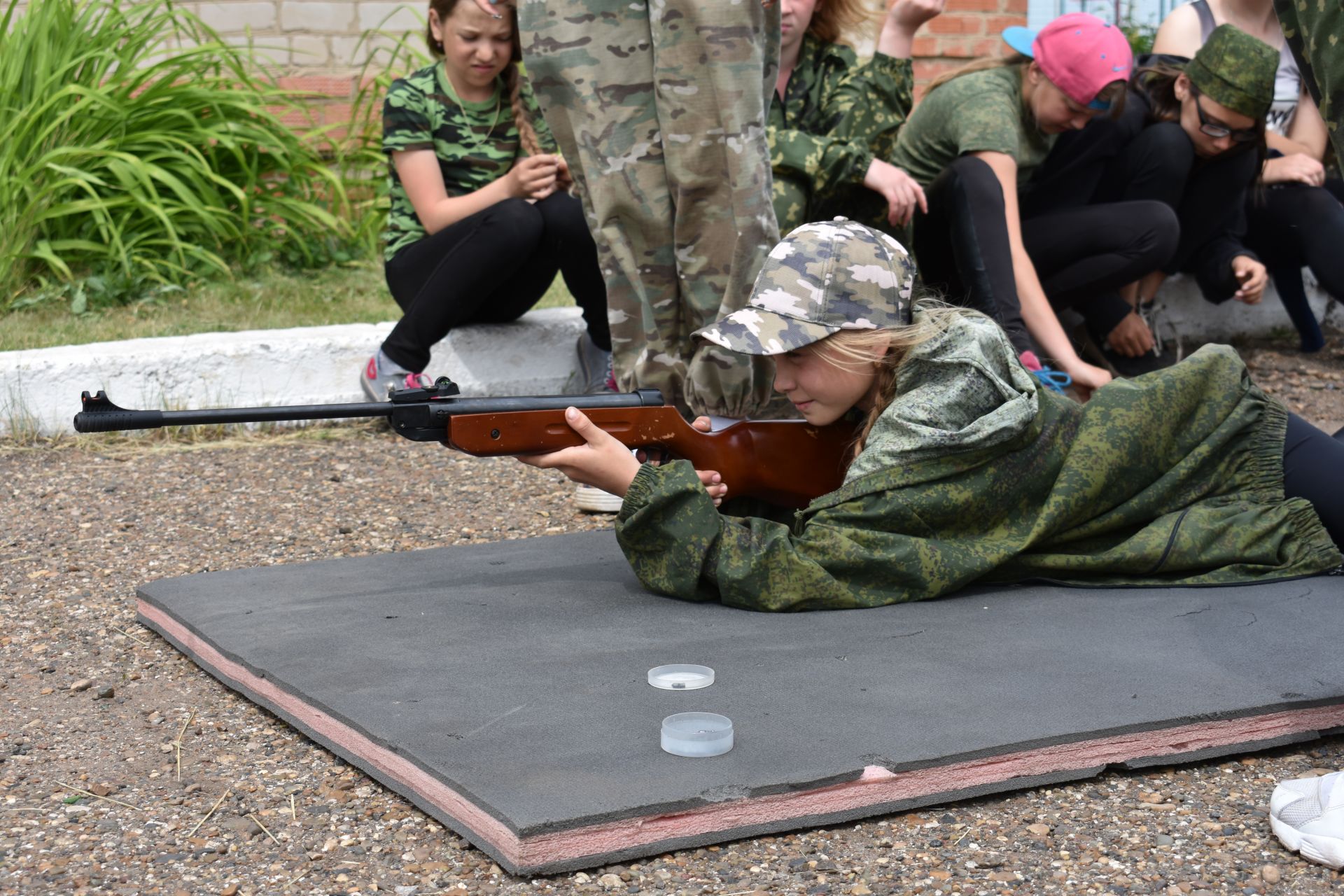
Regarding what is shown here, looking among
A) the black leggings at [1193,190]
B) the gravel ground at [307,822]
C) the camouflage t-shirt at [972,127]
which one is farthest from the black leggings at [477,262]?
the black leggings at [1193,190]

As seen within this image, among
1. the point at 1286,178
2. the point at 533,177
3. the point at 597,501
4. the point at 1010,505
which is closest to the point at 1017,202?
the point at 1286,178

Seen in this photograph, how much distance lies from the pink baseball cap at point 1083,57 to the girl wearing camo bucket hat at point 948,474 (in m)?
1.82

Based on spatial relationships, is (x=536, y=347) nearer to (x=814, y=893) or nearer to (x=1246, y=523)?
(x=1246, y=523)

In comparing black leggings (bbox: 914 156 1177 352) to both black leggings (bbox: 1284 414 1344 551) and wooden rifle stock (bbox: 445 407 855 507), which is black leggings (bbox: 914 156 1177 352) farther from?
wooden rifle stock (bbox: 445 407 855 507)

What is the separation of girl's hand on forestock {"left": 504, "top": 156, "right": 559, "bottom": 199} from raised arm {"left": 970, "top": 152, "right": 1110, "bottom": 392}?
1334 mm

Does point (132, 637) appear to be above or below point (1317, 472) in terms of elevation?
below

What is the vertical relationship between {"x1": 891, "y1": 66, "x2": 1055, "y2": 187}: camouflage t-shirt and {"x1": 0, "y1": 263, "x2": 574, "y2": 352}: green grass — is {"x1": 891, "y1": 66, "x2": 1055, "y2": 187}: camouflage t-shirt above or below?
above

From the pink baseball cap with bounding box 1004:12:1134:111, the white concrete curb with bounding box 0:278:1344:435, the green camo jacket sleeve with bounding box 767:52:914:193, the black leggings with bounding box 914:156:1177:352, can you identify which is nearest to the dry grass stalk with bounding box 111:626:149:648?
the white concrete curb with bounding box 0:278:1344:435

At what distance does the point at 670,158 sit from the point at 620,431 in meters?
0.80

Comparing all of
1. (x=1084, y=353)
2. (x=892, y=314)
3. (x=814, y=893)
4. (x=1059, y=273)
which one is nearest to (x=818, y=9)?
(x=1059, y=273)

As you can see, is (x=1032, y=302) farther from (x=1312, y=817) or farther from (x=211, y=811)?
(x=211, y=811)

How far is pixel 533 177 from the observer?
4422 millimetres

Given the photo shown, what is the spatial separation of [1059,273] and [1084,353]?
0.42 meters

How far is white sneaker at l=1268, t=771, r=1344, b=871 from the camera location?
1.90 metres
